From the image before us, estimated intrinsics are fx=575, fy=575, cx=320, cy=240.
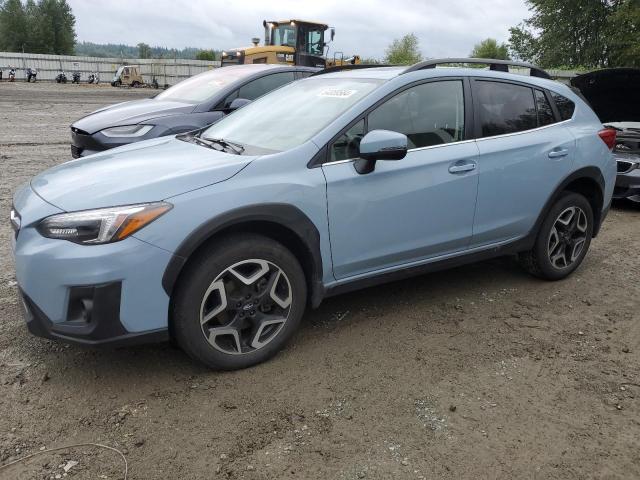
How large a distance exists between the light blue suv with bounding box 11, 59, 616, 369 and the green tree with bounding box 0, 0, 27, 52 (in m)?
93.6

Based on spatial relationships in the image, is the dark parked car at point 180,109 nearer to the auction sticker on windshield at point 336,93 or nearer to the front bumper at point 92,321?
the auction sticker on windshield at point 336,93

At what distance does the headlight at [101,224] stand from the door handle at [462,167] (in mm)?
1976

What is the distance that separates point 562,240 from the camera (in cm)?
472

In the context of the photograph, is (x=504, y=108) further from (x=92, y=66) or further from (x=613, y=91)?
(x=92, y=66)

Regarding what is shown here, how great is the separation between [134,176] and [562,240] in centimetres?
342

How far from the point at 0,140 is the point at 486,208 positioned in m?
10.1

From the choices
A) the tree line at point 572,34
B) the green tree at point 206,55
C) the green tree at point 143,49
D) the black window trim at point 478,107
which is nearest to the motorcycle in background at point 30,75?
the tree line at point 572,34

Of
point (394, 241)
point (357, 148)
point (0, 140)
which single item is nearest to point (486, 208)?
point (394, 241)

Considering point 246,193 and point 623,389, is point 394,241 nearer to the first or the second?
point 246,193

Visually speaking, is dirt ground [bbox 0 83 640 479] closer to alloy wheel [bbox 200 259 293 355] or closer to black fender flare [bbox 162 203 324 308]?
alloy wheel [bbox 200 259 293 355]

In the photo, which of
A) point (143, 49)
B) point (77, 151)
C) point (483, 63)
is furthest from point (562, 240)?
point (143, 49)

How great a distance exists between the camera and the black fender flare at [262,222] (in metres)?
2.88

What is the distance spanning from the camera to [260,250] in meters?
3.15

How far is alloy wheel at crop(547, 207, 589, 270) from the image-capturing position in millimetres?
4668
